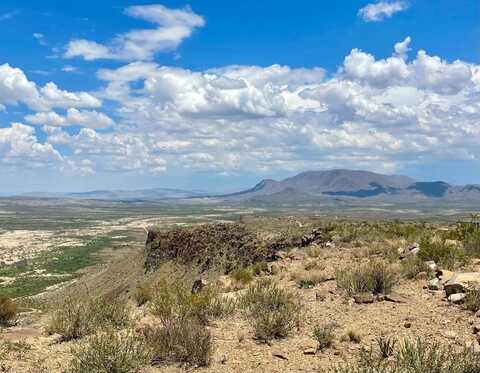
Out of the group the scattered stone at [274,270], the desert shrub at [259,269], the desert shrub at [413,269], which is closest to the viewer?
the desert shrub at [413,269]

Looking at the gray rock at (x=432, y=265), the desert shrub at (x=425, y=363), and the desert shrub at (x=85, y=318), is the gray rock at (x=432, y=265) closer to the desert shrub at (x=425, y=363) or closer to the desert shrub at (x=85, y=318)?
the desert shrub at (x=425, y=363)

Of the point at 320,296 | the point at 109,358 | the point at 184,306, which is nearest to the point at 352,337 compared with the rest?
the point at 320,296

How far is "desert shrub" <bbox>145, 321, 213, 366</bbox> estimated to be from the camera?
31.9 ft

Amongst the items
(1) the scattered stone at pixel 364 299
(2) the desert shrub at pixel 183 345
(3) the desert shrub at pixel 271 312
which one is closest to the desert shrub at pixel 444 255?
(1) the scattered stone at pixel 364 299

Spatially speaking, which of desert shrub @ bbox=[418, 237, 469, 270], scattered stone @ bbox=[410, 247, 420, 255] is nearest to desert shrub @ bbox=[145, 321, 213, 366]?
desert shrub @ bbox=[418, 237, 469, 270]

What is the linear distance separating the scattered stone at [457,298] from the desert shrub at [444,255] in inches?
157

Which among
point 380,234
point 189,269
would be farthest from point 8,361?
point 189,269

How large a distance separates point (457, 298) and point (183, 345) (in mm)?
7453

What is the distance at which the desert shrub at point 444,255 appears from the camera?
1653 cm

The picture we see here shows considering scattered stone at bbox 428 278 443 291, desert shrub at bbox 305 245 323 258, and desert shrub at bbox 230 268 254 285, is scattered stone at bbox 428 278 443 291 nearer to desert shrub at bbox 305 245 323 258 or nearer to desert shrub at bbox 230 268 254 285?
desert shrub at bbox 230 268 254 285

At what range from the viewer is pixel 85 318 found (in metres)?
12.3

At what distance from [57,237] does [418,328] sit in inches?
7431

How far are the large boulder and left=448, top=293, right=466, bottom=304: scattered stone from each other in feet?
0.84

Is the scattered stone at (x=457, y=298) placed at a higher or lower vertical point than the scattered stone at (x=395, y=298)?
higher
